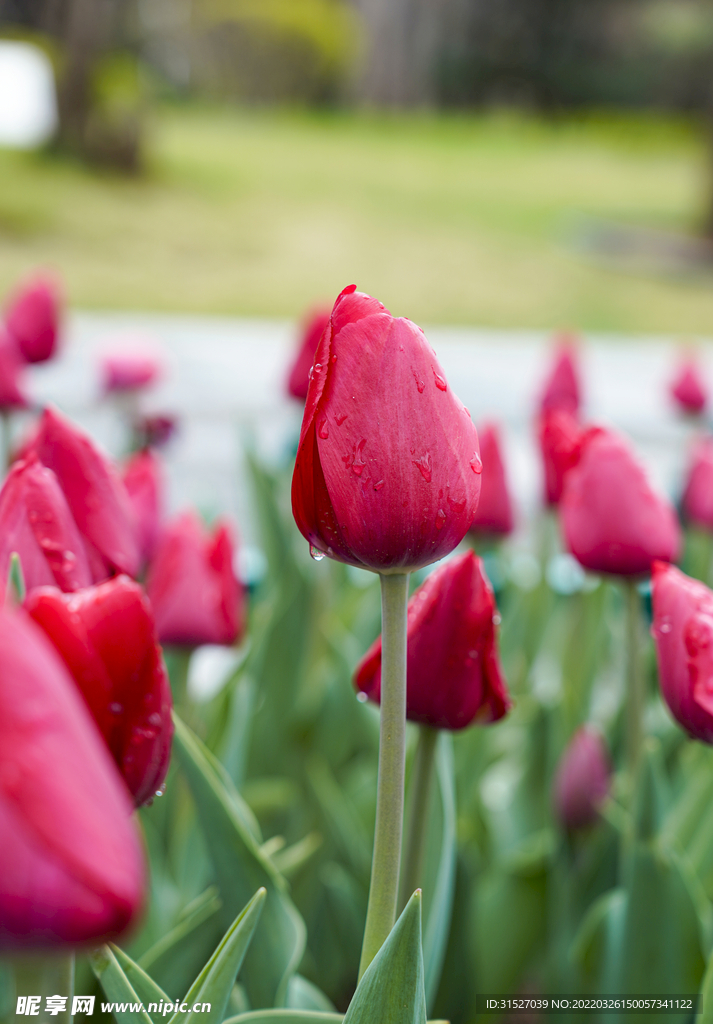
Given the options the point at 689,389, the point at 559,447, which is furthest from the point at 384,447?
the point at 689,389

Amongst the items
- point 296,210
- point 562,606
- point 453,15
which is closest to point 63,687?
point 562,606

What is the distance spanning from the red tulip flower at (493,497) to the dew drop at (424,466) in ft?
1.49

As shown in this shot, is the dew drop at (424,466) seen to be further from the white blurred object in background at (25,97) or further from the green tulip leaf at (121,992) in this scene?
the white blurred object in background at (25,97)

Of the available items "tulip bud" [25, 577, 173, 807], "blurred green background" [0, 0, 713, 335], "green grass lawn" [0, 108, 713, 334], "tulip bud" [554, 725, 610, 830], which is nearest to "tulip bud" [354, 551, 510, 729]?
"tulip bud" [25, 577, 173, 807]

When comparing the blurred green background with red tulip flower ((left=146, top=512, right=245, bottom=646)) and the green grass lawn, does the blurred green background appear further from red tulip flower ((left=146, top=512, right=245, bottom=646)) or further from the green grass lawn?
red tulip flower ((left=146, top=512, right=245, bottom=646))

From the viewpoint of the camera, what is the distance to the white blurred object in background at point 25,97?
26.1 feet

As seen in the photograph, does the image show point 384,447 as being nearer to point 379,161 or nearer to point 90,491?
point 90,491

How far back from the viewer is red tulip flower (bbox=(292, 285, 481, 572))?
292 mm

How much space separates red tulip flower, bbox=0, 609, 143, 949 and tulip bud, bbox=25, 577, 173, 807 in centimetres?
8

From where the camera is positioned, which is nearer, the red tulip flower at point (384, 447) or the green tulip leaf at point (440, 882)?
the red tulip flower at point (384, 447)

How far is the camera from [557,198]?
902 centimetres

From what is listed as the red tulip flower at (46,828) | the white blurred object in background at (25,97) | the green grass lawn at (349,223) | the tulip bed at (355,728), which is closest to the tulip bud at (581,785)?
the tulip bed at (355,728)

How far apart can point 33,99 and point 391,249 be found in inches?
128

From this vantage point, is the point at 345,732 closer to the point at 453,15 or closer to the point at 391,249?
the point at 391,249
